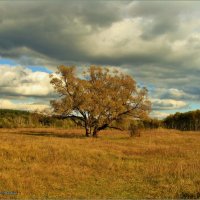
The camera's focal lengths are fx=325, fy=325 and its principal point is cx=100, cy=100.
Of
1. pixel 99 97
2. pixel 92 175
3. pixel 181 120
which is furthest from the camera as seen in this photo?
pixel 181 120

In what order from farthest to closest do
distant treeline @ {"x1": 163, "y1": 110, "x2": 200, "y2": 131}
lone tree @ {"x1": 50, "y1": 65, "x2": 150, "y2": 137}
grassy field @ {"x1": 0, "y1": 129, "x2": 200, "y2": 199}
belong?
distant treeline @ {"x1": 163, "y1": 110, "x2": 200, "y2": 131}
lone tree @ {"x1": 50, "y1": 65, "x2": 150, "y2": 137}
grassy field @ {"x1": 0, "y1": 129, "x2": 200, "y2": 199}

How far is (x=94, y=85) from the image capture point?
4984 cm

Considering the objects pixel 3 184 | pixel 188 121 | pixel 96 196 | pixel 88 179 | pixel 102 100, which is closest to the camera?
pixel 96 196

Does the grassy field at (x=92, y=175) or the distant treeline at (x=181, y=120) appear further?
the distant treeline at (x=181, y=120)

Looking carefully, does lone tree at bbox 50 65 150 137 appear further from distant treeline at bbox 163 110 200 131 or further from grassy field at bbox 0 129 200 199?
distant treeline at bbox 163 110 200 131

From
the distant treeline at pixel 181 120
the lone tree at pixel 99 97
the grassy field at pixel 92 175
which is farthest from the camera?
the distant treeline at pixel 181 120

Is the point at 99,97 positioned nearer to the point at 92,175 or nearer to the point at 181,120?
the point at 92,175

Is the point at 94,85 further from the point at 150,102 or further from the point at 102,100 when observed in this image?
the point at 150,102

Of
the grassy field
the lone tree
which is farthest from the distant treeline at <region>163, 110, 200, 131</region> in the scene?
the grassy field

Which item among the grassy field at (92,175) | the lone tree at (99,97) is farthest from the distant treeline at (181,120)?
the grassy field at (92,175)

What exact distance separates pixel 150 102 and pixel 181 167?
32291 mm

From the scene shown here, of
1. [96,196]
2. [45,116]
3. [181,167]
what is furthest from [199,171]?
[45,116]

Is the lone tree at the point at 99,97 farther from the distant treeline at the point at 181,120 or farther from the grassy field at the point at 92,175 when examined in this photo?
the distant treeline at the point at 181,120

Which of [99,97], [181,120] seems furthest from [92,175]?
[181,120]
